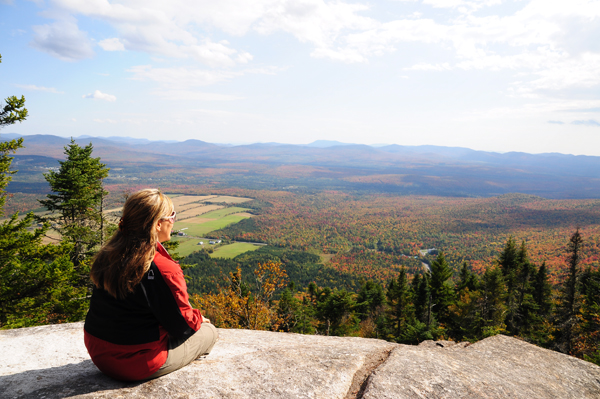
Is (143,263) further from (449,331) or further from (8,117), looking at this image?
(449,331)

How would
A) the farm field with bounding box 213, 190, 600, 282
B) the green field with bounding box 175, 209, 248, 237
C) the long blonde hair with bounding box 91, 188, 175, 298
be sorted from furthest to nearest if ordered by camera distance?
the green field with bounding box 175, 209, 248, 237 < the farm field with bounding box 213, 190, 600, 282 < the long blonde hair with bounding box 91, 188, 175, 298

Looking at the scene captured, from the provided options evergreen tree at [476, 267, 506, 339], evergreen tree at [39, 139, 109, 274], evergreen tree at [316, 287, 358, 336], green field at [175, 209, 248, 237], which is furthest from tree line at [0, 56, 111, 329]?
green field at [175, 209, 248, 237]

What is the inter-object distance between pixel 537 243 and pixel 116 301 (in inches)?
5189

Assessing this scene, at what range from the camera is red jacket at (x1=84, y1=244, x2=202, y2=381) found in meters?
3.32

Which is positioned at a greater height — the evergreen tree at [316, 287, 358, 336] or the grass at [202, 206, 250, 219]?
the evergreen tree at [316, 287, 358, 336]

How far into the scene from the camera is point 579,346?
23.9m

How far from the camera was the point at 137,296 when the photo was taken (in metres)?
3.29

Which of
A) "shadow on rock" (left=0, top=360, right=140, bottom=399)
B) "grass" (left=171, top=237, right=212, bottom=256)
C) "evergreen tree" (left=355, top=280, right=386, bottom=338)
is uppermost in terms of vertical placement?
"shadow on rock" (left=0, top=360, right=140, bottom=399)

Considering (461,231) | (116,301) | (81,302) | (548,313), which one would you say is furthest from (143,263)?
(461,231)

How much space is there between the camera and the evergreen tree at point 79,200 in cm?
1641

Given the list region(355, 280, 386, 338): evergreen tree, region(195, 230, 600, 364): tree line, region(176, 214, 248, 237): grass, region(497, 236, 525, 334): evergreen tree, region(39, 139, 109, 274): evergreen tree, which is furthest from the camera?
region(176, 214, 248, 237): grass

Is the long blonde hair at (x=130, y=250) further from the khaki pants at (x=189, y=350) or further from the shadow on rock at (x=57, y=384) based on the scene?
the shadow on rock at (x=57, y=384)

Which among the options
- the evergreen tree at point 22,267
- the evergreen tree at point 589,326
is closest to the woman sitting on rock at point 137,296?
the evergreen tree at point 22,267

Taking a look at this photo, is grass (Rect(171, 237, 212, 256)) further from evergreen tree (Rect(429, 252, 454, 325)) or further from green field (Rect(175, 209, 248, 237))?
evergreen tree (Rect(429, 252, 454, 325))
